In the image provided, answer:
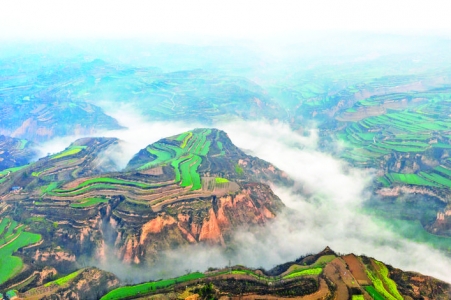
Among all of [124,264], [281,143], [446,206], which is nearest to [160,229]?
[124,264]

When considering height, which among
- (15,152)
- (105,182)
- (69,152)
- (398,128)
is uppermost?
(105,182)

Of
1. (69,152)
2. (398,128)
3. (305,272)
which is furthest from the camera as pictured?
(398,128)

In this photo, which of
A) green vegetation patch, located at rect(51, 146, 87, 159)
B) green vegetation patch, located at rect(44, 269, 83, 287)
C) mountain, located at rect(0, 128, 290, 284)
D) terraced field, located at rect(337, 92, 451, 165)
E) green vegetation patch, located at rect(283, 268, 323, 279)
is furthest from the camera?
terraced field, located at rect(337, 92, 451, 165)

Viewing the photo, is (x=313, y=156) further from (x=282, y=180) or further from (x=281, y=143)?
(x=282, y=180)

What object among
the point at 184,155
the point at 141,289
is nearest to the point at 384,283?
the point at 141,289

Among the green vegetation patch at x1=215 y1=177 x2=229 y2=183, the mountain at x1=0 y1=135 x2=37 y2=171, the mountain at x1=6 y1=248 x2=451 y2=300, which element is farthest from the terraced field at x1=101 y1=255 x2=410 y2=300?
the mountain at x1=0 y1=135 x2=37 y2=171

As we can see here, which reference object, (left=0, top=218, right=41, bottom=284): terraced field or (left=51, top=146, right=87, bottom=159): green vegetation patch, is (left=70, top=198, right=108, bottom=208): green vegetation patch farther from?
(left=51, top=146, right=87, bottom=159): green vegetation patch

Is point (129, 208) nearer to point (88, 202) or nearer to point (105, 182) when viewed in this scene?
point (88, 202)
